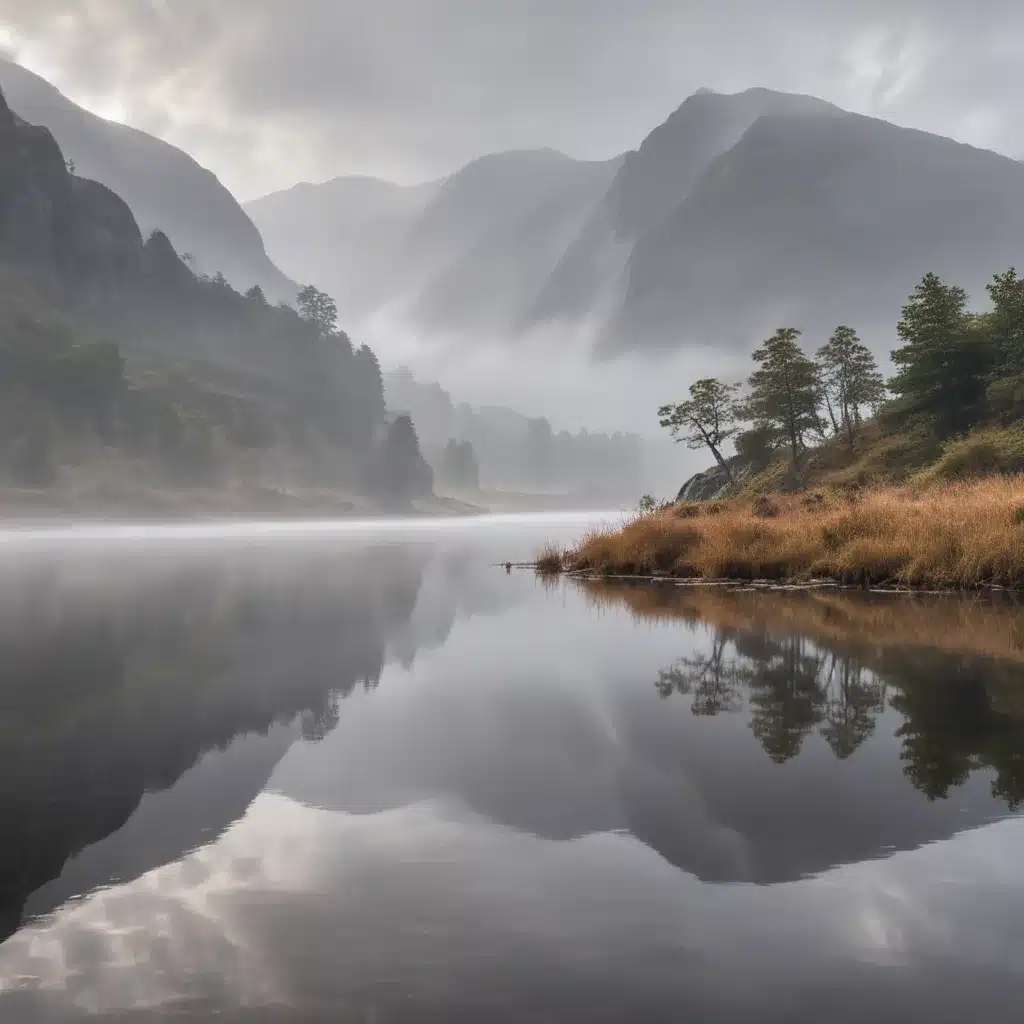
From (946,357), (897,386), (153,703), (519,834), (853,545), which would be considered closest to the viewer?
(519,834)

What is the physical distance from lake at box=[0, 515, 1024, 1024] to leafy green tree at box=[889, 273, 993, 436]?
179ft

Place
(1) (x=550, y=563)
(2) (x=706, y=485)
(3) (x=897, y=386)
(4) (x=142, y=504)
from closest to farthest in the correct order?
(1) (x=550, y=563) < (3) (x=897, y=386) < (2) (x=706, y=485) < (4) (x=142, y=504)

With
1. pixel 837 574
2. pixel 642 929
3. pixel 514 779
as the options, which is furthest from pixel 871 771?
pixel 837 574

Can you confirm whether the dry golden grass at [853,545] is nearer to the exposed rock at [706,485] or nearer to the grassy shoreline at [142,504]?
the exposed rock at [706,485]

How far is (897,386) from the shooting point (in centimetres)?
6925

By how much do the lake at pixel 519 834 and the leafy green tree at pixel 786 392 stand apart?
66956 millimetres

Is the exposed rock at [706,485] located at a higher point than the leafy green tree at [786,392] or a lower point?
lower

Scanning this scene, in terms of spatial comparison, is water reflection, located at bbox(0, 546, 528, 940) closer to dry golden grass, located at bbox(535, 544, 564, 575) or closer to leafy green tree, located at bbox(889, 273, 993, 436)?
dry golden grass, located at bbox(535, 544, 564, 575)

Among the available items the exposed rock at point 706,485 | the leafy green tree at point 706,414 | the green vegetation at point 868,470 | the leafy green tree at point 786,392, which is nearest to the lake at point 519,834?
the green vegetation at point 868,470

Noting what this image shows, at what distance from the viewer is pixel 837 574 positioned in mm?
30250

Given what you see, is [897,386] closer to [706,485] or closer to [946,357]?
[946,357]

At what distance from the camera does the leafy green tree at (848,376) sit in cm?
8500

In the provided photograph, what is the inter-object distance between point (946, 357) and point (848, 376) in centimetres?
2013

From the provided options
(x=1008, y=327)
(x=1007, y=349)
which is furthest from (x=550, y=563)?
(x=1008, y=327)
